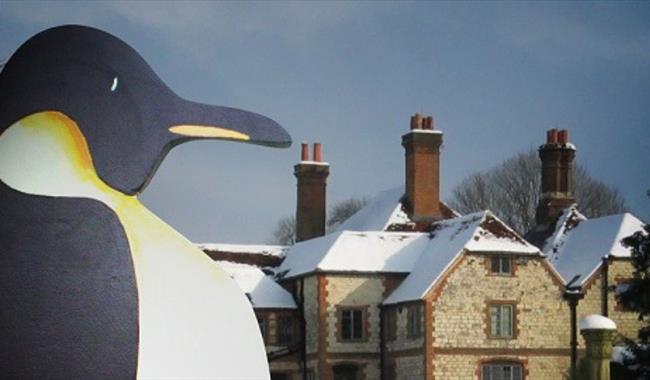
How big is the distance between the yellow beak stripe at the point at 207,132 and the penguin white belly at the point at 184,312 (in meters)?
0.48

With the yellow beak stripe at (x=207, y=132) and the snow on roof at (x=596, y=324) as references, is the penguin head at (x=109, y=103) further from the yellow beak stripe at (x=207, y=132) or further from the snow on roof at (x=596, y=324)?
the snow on roof at (x=596, y=324)

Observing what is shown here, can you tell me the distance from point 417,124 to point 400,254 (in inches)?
131

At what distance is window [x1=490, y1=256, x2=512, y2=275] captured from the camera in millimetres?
35469

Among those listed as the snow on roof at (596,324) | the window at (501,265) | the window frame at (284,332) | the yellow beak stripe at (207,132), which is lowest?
the snow on roof at (596,324)

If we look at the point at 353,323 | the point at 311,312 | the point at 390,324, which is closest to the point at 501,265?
the point at 390,324

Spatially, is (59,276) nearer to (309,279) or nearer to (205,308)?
(205,308)

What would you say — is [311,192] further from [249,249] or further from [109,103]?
[109,103]

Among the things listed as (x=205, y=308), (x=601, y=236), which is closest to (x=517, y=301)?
(x=601, y=236)

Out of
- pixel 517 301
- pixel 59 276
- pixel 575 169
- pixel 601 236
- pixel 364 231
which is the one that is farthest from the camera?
pixel 575 169

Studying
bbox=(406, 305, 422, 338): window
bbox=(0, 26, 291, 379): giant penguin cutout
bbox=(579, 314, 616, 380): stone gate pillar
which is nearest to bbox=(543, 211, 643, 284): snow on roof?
bbox=(406, 305, 422, 338): window

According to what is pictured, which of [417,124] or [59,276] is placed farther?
[417,124]

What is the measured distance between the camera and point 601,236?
1497 inches

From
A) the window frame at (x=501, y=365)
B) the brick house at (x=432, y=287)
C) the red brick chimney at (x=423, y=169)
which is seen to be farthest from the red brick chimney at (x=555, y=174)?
the window frame at (x=501, y=365)

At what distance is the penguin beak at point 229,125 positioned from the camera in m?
8.02
